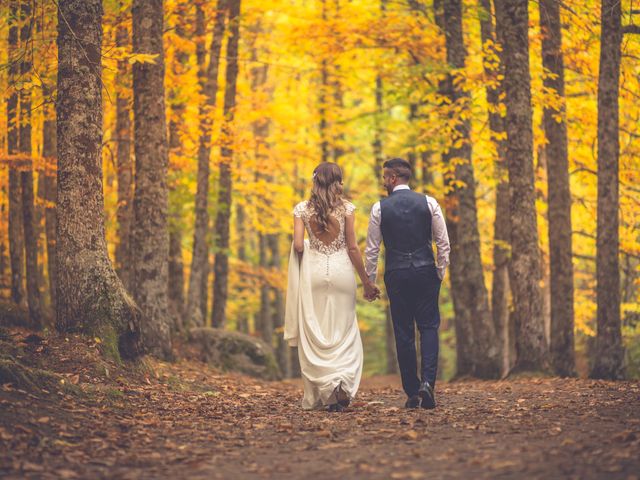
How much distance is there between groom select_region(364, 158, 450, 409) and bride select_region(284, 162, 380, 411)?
0.34 m

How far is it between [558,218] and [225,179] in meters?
9.43

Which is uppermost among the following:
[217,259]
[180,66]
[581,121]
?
[180,66]

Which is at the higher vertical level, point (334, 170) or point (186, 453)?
point (334, 170)

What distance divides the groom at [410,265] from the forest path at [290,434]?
1.80 feet

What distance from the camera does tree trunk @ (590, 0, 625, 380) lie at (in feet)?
39.5

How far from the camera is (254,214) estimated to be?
25.5 meters

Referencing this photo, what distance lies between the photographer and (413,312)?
8352mm

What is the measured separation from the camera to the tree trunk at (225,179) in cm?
1833

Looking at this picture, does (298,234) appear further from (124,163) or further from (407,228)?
(124,163)

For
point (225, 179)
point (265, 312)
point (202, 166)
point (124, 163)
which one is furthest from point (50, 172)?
point (265, 312)

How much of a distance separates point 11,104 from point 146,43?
475 cm

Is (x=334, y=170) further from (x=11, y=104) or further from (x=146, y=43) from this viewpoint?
(x=11, y=104)

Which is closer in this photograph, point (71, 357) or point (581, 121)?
point (71, 357)

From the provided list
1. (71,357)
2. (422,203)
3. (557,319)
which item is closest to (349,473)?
(422,203)
